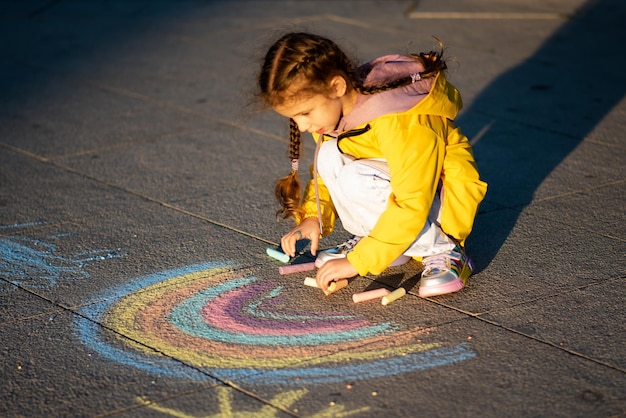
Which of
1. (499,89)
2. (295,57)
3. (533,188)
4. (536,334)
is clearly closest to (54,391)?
(295,57)

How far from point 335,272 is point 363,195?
346 millimetres

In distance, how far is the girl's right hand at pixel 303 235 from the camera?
3.61 metres

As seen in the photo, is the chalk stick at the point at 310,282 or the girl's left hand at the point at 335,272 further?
the chalk stick at the point at 310,282

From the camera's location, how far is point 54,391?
2.82 m

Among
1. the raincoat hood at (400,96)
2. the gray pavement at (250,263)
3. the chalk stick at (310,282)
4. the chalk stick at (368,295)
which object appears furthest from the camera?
the chalk stick at (310,282)

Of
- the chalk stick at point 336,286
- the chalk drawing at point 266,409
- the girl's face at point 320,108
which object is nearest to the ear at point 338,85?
the girl's face at point 320,108

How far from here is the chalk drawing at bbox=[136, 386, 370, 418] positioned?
8.68ft

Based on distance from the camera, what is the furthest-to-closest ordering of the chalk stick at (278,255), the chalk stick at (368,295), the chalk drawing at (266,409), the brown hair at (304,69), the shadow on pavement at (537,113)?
the shadow on pavement at (537,113) < the chalk stick at (278,255) < the chalk stick at (368,295) < the brown hair at (304,69) < the chalk drawing at (266,409)

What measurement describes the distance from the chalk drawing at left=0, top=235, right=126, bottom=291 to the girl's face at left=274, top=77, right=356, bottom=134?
3.69ft

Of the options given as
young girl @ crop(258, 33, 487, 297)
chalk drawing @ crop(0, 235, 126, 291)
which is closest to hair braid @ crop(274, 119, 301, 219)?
young girl @ crop(258, 33, 487, 297)

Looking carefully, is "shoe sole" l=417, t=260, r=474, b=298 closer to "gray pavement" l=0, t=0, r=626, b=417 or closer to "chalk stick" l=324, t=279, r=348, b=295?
"gray pavement" l=0, t=0, r=626, b=417

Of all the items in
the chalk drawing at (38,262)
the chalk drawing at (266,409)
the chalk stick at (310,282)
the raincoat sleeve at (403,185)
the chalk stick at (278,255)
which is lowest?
the chalk drawing at (38,262)

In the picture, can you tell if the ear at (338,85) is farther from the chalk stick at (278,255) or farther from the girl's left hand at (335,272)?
the chalk stick at (278,255)

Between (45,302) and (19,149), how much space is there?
2.19 metres
